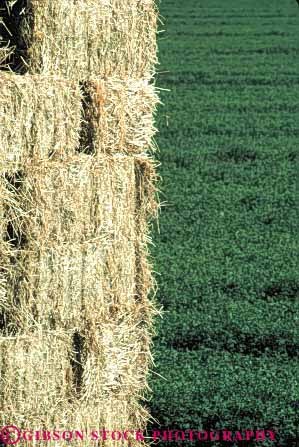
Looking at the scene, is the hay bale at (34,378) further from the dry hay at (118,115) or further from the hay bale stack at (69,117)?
the dry hay at (118,115)

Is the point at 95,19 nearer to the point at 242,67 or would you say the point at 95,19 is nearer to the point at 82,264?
the point at 82,264

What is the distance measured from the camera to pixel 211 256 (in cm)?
652

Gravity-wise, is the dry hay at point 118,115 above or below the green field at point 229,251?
above

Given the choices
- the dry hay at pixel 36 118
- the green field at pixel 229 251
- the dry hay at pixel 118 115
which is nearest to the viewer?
the dry hay at pixel 36 118

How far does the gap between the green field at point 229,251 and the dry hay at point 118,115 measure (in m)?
1.24

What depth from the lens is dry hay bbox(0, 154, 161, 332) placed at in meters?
3.50

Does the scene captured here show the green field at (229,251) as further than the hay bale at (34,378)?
Yes

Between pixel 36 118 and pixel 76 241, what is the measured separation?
460 millimetres

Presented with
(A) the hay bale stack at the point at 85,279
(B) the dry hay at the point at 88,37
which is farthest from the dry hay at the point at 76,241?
(B) the dry hay at the point at 88,37

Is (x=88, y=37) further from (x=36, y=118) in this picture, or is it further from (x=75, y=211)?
(x=75, y=211)

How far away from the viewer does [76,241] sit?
364 cm

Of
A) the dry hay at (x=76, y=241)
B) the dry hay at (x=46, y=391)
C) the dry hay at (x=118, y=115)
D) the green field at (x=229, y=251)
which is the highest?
the dry hay at (x=118, y=115)

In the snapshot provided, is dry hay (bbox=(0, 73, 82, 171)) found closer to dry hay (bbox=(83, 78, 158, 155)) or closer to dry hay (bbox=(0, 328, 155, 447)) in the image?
dry hay (bbox=(83, 78, 158, 155))

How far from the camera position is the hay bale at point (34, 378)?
3502mm
